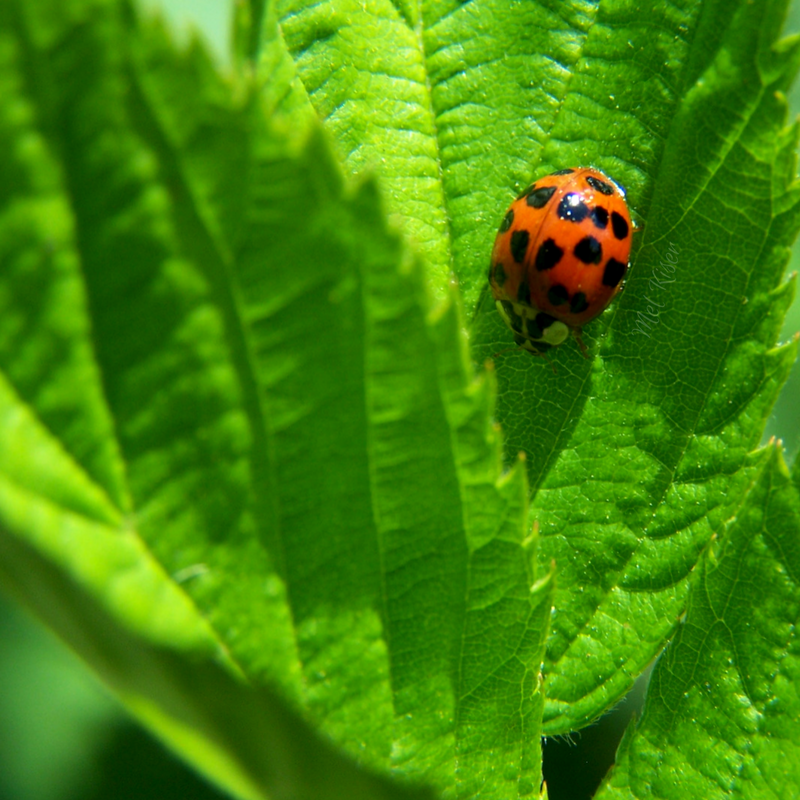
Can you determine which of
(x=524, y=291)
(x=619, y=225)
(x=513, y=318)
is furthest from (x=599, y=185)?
(x=524, y=291)

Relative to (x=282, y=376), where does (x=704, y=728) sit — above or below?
below

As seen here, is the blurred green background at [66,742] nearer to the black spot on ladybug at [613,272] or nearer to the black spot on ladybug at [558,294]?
the black spot on ladybug at [558,294]

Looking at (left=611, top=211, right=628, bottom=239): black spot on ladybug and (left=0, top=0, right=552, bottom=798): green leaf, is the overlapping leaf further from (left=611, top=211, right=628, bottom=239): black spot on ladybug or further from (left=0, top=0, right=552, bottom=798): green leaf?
(left=0, top=0, right=552, bottom=798): green leaf

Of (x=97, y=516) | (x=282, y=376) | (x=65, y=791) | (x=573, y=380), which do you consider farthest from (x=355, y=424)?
(x=65, y=791)

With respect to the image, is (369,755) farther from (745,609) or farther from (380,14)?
(380,14)

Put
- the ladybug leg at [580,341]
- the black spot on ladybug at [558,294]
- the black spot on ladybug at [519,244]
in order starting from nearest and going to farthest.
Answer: the ladybug leg at [580,341]
the black spot on ladybug at [519,244]
the black spot on ladybug at [558,294]

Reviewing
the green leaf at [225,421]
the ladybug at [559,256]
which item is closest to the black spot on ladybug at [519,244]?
the ladybug at [559,256]
